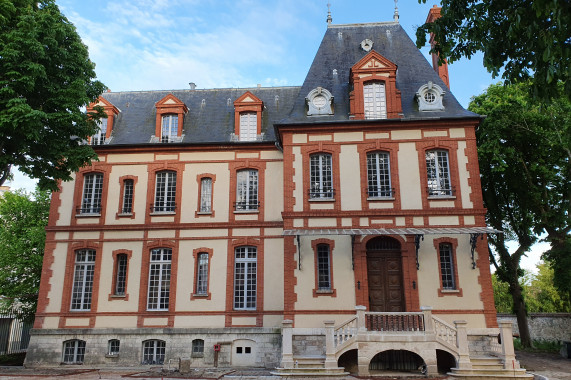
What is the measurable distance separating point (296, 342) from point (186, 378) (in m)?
3.66

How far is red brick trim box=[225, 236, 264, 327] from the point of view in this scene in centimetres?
1688

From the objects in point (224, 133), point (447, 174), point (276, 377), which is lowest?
point (276, 377)

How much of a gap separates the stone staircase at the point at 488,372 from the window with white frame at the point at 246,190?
936 centimetres

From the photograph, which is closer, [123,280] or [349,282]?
[349,282]

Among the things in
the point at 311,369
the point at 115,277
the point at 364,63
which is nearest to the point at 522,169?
the point at 364,63

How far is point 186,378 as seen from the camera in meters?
13.1

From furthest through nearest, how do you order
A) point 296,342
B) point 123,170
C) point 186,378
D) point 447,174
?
point 123,170, point 447,174, point 296,342, point 186,378

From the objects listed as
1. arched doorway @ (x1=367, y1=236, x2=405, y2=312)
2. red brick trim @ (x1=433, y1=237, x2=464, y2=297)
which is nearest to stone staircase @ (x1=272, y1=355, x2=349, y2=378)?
arched doorway @ (x1=367, y1=236, x2=405, y2=312)

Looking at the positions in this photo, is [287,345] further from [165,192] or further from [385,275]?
[165,192]

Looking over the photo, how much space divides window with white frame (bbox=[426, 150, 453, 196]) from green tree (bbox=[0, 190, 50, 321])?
1719cm

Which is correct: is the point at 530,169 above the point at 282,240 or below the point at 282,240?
above

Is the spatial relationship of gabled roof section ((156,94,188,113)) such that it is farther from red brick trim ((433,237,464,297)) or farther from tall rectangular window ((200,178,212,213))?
red brick trim ((433,237,464,297))

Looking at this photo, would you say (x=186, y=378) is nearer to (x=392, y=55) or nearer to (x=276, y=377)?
(x=276, y=377)

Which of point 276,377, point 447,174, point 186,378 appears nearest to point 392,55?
point 447,174
